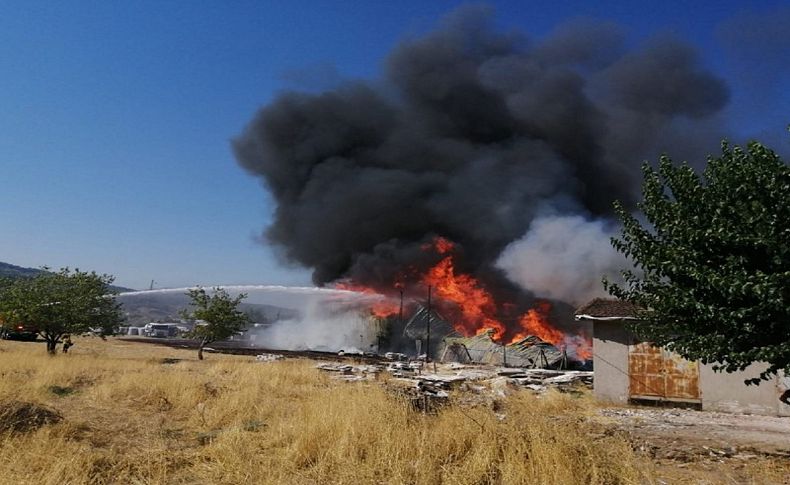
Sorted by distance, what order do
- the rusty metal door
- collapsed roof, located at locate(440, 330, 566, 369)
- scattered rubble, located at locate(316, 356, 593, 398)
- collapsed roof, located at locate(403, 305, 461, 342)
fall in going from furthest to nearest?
collapsed roof, located at locate(403, 305, 461, 342)
collapsed roof, located at locate(440, 330, 566, 369)
scattered rubble, located at locate(316, 356, 593, 398)
the rusty metal door

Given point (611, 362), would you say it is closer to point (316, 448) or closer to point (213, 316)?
point (316, 448)

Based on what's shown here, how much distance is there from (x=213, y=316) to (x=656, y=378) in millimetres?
22156

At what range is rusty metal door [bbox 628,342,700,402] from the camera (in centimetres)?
1612

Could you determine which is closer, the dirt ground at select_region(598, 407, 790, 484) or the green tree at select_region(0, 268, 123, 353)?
the dirt ground at select_region(598, 407, 790, 484)

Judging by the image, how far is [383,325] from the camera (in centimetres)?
5059

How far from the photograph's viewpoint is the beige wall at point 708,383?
49.4ft

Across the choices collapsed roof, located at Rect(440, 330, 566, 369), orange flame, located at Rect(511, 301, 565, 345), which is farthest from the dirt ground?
orange flame, located at Rect(511, 301, 565, 345)

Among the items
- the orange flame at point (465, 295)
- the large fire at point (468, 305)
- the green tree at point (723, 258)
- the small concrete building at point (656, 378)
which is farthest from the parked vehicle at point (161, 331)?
the green tree at point (723, 258)

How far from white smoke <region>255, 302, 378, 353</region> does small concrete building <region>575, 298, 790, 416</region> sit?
1358 inches

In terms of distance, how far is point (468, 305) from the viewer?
49.7 meters

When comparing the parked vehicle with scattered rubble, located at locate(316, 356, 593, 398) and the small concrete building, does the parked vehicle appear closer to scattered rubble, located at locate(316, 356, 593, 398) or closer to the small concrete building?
scattered rubble, located at locate(316, 356, 593, 398)

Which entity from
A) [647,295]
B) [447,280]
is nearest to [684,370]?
[647,295]

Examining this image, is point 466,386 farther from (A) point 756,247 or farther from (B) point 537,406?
(A) point 756,247

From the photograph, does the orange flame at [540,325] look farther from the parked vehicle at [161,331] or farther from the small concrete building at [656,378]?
the parked vehicle at [161,331]
